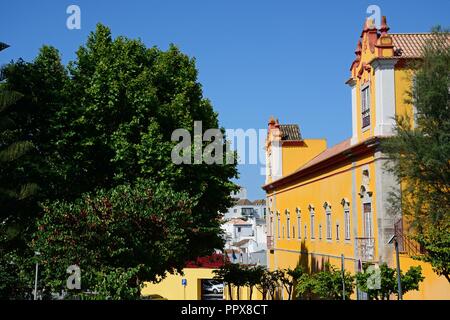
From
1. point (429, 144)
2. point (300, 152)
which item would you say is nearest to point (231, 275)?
point (429, 144)

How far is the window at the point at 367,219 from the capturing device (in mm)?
23406

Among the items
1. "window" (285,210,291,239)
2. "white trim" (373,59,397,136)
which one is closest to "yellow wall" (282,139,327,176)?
"window" (285,210,291,239)

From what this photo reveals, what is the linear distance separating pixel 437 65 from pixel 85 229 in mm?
11500

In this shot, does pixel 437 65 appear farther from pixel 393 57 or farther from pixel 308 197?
pixel 308 197

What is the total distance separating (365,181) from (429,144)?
6.24 meters

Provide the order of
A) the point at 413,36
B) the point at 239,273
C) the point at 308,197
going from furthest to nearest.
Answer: the point at 308,197
the point at 239,273
the point at 413,36

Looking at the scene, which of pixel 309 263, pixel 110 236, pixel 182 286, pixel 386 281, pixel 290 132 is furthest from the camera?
pixel 182 286

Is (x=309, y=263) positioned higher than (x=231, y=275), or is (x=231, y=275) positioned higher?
(x=309, y=263)

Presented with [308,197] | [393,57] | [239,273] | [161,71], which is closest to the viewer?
[393,57]

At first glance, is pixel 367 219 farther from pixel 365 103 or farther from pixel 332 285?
pixel 365 103

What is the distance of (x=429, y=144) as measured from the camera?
17.6 metres

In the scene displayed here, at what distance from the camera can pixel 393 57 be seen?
2164 cm

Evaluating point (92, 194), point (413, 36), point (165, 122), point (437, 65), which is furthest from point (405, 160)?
point (92, 194)
